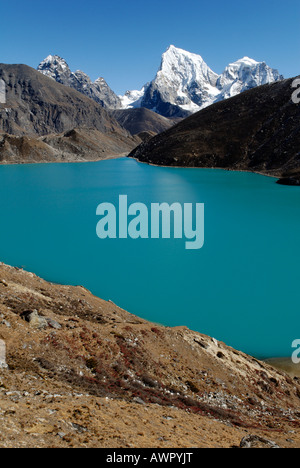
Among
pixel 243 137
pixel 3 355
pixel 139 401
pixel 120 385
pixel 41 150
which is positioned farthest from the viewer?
pixel 41 150

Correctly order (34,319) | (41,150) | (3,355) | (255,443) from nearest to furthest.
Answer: (255,443) → (3,355) → (34,319) → (41,150)

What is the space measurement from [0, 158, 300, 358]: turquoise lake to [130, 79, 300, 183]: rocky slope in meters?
59.0

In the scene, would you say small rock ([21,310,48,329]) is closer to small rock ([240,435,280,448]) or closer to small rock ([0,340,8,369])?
small rock ([0,340,8,369])

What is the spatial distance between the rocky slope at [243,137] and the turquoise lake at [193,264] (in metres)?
59.0

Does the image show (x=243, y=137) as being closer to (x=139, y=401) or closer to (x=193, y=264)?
(x=193, y=264)

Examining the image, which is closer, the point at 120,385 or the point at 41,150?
the point at 120,385

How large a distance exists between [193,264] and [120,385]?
2231 centimetres

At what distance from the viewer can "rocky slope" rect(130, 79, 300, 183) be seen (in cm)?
12719

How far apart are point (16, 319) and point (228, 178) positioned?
345 ft

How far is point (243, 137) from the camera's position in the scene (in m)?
146

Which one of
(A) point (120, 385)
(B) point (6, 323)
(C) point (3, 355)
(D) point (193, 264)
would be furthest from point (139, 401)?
(D) point (193, 264)

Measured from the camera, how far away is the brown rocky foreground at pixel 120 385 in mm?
11344

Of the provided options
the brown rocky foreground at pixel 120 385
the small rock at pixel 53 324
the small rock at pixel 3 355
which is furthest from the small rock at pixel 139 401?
the small rock at pixel 53 324
